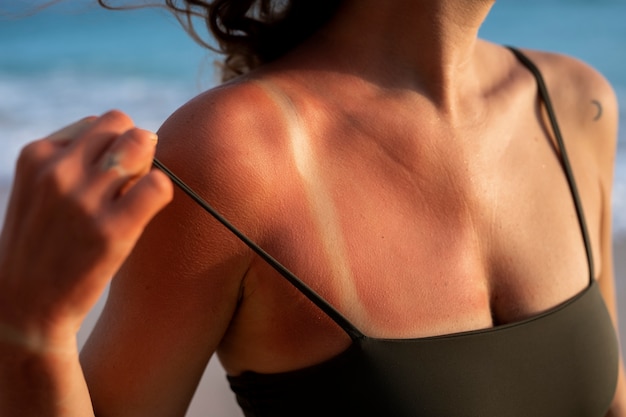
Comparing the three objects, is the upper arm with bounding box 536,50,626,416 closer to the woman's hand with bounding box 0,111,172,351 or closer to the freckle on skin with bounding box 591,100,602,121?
the freckle on skin with bounding box 591,100,602,121

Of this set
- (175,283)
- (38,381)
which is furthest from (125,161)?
(175,283)

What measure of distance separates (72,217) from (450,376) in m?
0.72

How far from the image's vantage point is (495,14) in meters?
9.73

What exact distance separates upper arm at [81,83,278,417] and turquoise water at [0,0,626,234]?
15.0ft

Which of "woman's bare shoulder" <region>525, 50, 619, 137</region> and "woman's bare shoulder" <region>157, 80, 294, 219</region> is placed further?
"woman's bare shoulder" <region>525, 50, 619, 137</region>

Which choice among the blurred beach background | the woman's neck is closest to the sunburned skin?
the woman's neck

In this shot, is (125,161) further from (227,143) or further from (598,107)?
(598,107)

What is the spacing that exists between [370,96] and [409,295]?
36 cm

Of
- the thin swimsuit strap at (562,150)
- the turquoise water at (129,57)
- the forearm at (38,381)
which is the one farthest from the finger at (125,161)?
the turquoise water at (129,57)

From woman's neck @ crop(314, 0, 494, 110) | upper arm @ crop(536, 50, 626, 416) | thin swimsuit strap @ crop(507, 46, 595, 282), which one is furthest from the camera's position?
upper arm @ crop(536, 50, 626, 416)

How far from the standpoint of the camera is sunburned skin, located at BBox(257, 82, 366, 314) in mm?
1263

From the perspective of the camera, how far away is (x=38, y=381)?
0.87m

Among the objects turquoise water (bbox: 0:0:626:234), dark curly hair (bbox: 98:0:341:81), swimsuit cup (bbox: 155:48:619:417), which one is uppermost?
dark curly hair (bbox: 98:0:341:81)

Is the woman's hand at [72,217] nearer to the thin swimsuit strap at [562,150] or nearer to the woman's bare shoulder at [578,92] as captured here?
the thin swimsuit strap at [562,150]
